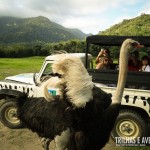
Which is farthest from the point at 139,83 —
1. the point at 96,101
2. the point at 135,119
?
the point at 96,101

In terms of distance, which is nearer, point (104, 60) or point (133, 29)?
point (104, 60)

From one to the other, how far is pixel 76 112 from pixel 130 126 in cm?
242

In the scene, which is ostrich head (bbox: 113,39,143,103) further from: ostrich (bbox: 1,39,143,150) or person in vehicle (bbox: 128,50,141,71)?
person in vehicle (bbox: 128,50,141,71)

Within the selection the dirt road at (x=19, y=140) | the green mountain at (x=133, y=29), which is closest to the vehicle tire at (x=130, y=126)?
the dirt road at (x=19, y=140)

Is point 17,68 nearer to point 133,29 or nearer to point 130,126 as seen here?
point 133,29

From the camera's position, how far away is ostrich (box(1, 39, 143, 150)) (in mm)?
3447

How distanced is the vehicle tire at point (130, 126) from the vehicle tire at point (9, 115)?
2.15m

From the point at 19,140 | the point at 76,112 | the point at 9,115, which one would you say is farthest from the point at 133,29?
the point at 76,112

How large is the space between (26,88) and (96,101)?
291 cm

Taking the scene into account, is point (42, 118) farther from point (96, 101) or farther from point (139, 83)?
point (139, 83)

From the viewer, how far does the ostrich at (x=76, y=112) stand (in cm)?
345

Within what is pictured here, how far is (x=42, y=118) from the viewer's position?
4352 millimetres

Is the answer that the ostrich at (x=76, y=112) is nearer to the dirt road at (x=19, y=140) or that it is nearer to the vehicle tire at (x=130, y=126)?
the dirt road at (x=19, y=140)

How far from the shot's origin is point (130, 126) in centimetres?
579
